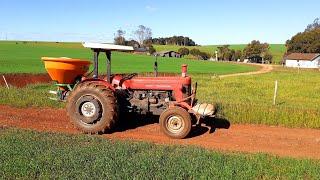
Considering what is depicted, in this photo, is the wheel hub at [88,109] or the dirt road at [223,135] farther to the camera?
the wheel hub at [88,109]

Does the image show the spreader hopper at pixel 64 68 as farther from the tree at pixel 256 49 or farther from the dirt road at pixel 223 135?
the tree at pixel 256 49

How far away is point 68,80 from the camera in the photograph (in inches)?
462

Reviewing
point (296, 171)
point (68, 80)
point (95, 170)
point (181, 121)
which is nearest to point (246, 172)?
point (296, 171)

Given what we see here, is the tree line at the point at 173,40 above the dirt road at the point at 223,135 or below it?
above

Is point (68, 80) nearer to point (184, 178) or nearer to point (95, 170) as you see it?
point (95, 170)

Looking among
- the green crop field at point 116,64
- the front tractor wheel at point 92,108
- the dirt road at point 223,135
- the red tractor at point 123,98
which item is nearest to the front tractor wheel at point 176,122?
the red tractor at point 123,98

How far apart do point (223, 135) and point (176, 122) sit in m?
1.42

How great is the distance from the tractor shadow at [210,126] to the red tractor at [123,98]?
0.32m

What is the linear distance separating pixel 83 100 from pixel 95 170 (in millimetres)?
4041

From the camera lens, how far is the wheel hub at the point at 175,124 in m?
10.6

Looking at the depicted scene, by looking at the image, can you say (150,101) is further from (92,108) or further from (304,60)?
(304,60)

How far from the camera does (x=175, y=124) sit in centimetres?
1065

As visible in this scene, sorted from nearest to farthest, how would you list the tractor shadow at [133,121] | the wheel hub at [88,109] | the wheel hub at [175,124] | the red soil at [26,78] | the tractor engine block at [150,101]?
the wheel hub at [175,124], the wheel hub at [88,109], the tractor engine block at [150,101], the tractor shadow at [133,121], the red soil at [26,78]

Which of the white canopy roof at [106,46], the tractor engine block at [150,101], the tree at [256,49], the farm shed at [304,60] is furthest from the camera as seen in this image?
the tree at [256,49]
